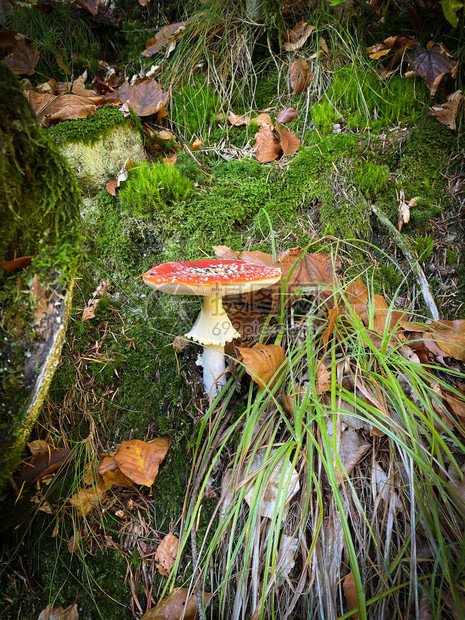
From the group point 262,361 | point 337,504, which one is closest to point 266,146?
point 262,361

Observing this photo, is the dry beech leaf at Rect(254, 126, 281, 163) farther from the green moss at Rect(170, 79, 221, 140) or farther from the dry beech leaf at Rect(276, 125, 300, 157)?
the green moss at Rect(170, 79, 221, 140)

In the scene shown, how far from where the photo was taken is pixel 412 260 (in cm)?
251

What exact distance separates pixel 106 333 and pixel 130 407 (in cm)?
51

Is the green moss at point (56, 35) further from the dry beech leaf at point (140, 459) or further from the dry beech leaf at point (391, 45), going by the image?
the dry beech leaf at point (140, 459)

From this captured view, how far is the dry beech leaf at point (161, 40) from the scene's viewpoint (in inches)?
136

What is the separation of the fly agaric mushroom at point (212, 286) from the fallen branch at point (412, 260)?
111 cm

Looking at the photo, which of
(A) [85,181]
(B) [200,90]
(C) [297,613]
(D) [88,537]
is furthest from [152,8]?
(C) [297,613]

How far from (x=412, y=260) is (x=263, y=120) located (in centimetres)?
167

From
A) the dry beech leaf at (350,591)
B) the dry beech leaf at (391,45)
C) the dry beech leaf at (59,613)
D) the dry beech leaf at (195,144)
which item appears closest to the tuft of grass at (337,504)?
the dry beech leaf at (350,591)

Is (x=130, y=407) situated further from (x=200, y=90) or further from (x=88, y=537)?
(x=200, y=90)

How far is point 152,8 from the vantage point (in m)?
3.81

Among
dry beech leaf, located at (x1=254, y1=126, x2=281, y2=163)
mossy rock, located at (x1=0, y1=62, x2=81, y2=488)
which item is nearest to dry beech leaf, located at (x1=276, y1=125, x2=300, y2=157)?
dry beech leaf, located at (x1=254, y1=126, x2=281, y2=163)

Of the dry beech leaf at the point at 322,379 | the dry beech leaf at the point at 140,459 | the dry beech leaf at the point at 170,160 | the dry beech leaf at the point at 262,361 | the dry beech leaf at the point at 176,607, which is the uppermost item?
the dry beech leaf at the point at 170,160

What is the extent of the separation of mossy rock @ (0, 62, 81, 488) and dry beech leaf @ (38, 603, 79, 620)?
70 centimetres
